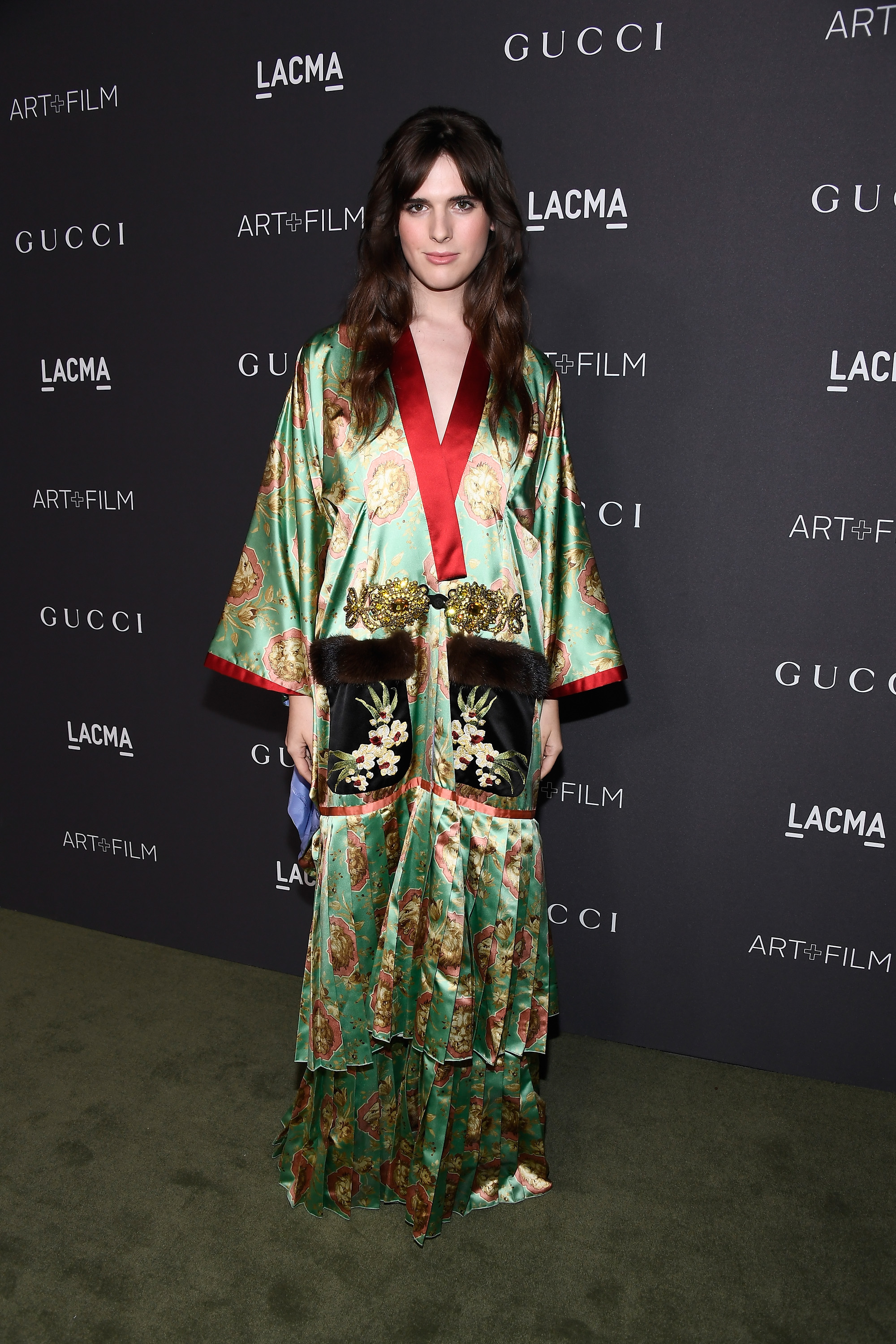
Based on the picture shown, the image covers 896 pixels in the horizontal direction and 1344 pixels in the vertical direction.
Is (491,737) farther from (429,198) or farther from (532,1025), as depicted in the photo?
(429,198)

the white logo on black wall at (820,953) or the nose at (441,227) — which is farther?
the white logo on black wall at (820,953)

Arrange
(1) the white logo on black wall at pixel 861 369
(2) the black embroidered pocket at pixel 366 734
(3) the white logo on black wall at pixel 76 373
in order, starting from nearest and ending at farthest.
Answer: (2) the black embroidered pocket at pixel 366 734 → (1) the white logo on black wall at pixel 861 369 → (3) the white logo on black wall at pixel 76 373

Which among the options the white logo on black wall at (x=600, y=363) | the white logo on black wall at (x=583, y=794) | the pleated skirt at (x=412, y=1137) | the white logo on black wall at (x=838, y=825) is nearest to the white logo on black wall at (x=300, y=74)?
the white logo on black wall at (x=600, y=363)

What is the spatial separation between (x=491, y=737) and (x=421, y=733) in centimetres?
12

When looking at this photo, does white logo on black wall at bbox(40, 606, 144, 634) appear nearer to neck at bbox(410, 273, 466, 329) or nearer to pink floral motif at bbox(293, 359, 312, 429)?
pink floral motif at bbox(293, 359, 312, 429)

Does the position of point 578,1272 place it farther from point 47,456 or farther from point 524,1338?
point 47,456

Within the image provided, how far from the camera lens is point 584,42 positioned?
164 cm

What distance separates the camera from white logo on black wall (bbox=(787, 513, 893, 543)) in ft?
5.53

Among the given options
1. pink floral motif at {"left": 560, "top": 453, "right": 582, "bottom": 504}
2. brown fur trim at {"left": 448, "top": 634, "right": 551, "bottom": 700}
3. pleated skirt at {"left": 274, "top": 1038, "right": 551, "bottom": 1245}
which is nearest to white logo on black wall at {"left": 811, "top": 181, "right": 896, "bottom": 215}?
pink floral motif at {"left": 560, "top": 453, "right": 582, "bottom": 504}

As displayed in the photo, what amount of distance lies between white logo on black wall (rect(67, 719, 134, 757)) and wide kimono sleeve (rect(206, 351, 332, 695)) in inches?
35.8

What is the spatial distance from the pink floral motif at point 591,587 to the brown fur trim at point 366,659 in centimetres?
32

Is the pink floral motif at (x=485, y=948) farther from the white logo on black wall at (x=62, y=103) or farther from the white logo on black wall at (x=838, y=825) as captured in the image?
the white logo on black wall at (x=62, y=103)

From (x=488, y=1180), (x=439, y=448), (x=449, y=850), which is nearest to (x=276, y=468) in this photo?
(x=439, y=448)

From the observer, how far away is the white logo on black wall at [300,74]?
1792 millimetres
